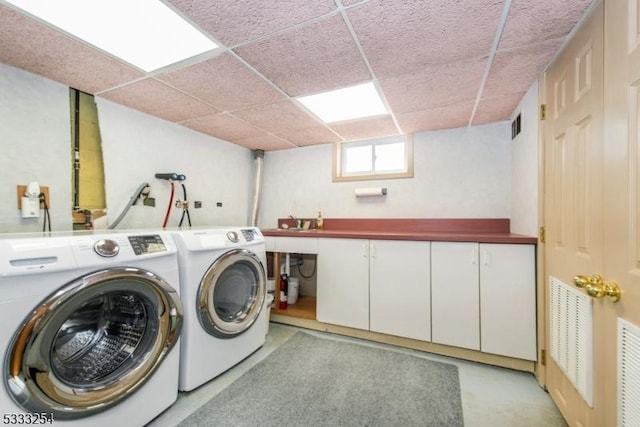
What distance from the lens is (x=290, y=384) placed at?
170 centimetres

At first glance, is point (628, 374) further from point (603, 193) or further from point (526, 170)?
point (526, 170)

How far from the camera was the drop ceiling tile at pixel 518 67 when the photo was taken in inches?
57.1

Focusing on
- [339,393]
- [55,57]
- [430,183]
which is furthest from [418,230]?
[55,57]

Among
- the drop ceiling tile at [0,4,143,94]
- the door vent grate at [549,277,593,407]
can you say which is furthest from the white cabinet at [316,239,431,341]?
the drop ceiling tile at [0,4,143,94]

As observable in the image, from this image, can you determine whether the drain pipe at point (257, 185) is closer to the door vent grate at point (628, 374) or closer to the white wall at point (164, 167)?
the white wall at point (164, 167)

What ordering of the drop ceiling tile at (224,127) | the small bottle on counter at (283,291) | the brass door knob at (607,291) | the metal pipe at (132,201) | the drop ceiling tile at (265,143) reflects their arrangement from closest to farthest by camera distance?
the brass door knob at (607,291)
the metal pipe at (132,201)
the drop ceiling tile at (224,127)
the small bottle on counter at (283,291)
the drop ceiling tile at (265,143)

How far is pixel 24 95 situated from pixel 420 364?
10.6 ft

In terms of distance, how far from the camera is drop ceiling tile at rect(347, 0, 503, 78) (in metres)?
1.16

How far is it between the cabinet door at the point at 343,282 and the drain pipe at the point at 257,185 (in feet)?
4.27

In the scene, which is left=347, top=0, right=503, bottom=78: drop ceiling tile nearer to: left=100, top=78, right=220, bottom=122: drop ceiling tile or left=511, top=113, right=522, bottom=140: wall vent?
left=511, top=113, right=522, bottom=140: wall vent

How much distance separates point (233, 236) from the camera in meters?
1.88

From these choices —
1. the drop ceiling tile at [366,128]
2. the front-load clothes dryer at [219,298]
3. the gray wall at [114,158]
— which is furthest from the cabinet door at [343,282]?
the gray wall at [114,158]

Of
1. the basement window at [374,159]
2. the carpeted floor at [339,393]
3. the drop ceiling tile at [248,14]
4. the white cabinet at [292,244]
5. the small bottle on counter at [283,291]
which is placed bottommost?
the carpeted floor at [339,393]

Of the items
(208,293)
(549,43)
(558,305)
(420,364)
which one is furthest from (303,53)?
(420,364)
